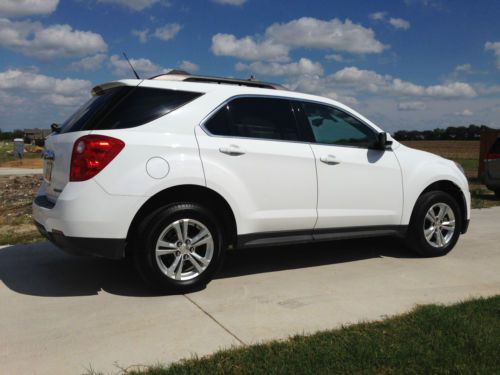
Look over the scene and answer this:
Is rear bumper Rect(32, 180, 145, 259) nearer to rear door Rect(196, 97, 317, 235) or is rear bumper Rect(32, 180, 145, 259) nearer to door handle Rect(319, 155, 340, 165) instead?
rear door Rect(196, 97, 317, 235)

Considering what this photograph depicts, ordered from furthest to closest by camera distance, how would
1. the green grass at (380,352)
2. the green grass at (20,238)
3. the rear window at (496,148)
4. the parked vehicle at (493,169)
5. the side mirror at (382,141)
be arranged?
the rear window at (496,148)
the parked vehicle at (493,169)
the green grass at (20,238)
the side mirror at (382,141)
the green grass at (380,352)

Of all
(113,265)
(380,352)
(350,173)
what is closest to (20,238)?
(113,265)

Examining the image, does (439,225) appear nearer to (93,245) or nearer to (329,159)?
(329,159)

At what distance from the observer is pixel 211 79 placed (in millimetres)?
4730

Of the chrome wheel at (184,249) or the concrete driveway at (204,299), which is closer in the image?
the concrete driveway at (204,299)

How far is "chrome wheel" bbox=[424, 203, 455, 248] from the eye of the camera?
5.66 metres

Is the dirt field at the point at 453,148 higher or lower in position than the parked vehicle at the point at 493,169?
higher

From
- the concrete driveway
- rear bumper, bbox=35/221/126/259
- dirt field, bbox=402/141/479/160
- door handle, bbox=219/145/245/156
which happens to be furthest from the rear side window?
dirt field, bbox=402/141/479/160

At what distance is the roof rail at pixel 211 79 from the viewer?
4539mm

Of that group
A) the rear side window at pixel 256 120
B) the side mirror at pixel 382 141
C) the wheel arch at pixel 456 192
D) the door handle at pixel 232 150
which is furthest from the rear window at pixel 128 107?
the wheel arch at pixel 456 192

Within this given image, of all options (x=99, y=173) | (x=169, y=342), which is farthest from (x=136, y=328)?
(x=99, y=173)

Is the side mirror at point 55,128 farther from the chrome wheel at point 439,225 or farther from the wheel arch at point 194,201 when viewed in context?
the chrome wheel at point 439,225

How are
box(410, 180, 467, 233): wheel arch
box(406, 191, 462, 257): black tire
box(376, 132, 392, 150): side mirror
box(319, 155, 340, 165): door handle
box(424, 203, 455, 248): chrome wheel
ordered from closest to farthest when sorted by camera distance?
box(319, 155, 340, 165): door handle
box(376, 132, 392, 150): side mirror
box(406, 191, 462, 257): black tire
box(424, 203, 455, 248): chrome wheel
box(410, 180, 467, 233): wheel arch

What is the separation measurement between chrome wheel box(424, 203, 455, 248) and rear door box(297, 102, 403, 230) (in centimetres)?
47
